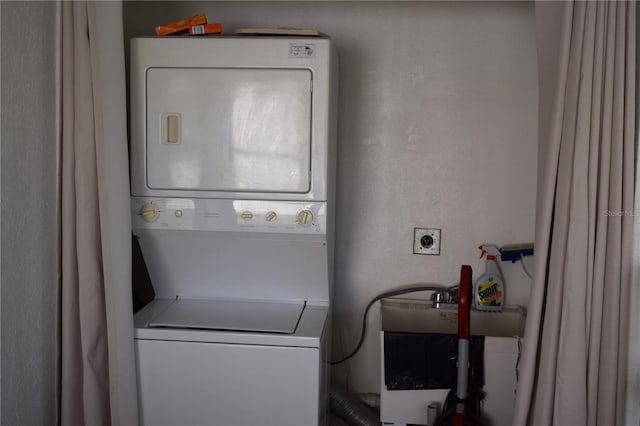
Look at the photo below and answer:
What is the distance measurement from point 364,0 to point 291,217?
1.18 m

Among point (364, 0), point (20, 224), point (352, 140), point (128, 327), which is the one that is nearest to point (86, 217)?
point (20, 224)

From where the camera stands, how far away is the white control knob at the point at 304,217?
6.91 ft

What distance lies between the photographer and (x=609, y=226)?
1.62 meters

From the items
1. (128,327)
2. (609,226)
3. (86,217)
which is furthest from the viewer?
(128,327)

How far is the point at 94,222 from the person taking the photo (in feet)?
6.14

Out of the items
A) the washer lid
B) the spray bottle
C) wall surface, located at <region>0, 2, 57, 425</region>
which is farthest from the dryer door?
the spray bottle

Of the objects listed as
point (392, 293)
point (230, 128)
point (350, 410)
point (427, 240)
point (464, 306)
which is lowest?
point (350, 410)

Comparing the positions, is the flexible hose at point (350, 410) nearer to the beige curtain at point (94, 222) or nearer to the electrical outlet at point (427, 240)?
the electrical outlet at point (427, 240)

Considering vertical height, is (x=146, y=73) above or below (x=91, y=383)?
above

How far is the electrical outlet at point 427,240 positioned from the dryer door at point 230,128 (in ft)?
2.84

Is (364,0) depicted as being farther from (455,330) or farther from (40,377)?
(40,377)

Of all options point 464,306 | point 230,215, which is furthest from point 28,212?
point 464,306

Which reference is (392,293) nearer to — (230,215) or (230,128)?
(230,215)

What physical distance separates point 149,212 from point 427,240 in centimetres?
136
